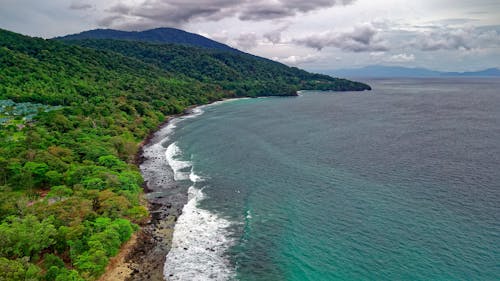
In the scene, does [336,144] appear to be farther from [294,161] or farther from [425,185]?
[425,185]

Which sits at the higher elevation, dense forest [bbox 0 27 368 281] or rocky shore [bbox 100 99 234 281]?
dense forest [bbox 0 27 368 281]

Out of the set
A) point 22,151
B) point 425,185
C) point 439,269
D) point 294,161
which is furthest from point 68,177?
point 425,185

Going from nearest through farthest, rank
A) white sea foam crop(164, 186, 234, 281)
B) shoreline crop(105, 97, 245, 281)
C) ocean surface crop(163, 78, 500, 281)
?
white sea foam crop(164, 186, 234, 281) → shoreline crop(105, 97, 245, 281) → ocean surface crop(163, 78, 500, 281)

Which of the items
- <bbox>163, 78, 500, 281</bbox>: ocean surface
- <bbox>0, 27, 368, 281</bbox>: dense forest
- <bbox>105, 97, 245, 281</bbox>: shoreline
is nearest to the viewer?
<bbox>0, 27, 368, 281</bbox>: dense forest

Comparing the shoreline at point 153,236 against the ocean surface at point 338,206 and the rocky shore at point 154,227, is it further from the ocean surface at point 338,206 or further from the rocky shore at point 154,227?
the ocean surface at point 338,206

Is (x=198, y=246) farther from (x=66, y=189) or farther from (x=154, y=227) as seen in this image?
(x=66, y=189)

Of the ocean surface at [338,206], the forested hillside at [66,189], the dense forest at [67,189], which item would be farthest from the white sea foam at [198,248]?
the forested hillside at [66,189]

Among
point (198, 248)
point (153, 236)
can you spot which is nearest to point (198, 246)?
point (198, 248)

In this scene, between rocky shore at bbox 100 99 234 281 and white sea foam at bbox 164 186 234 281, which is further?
rocky shore at bbox 100 99 234 281

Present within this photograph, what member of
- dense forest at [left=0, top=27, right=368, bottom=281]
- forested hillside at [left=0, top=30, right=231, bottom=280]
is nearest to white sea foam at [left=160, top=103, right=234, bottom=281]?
dense forest at [left=0, top=27, right=368, bottom=281]

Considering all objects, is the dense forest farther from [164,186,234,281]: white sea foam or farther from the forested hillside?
[164,186,234,281]: white sea foam
